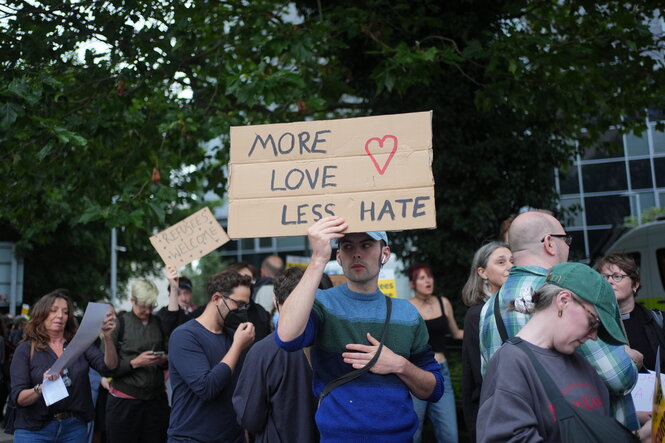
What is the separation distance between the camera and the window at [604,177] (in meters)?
35.9

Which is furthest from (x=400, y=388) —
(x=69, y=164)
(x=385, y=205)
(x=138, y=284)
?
(x=69, y=164)

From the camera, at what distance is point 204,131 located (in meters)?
8.75

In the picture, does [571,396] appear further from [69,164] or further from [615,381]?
[69,164]

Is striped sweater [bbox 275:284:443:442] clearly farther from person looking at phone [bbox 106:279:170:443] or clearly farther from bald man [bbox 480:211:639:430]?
person looking at phone [bbox 106:279:170:443]

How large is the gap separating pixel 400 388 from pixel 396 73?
5.40 m

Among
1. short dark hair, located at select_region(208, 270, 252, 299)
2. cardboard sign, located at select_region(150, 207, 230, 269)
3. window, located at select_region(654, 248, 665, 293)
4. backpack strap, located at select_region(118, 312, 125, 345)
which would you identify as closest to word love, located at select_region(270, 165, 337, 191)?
short dark hair, located at select_region(208, 270, 252, 299)

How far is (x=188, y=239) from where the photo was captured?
6754mm

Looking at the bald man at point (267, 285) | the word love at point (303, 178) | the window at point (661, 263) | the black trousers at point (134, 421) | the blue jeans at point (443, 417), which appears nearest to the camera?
the word love at point (303, 178)

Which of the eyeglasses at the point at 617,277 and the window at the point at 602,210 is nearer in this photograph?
the eyeglasses at the point at 617,277

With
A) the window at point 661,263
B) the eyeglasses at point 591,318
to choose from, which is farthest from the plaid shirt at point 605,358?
the window at point 661,263

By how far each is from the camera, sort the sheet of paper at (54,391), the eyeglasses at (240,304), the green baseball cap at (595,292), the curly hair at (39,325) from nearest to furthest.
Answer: the green baseball cap at (595,292) → the eyeglasses at (240,304) → the sheet of paper at (54,391) → the curly hair at (39,325)

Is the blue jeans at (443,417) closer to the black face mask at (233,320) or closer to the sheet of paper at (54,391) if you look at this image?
the black face mask at (233,320)

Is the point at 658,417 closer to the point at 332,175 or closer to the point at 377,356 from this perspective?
the point at 377,356

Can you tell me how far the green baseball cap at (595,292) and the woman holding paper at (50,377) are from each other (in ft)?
13.4
